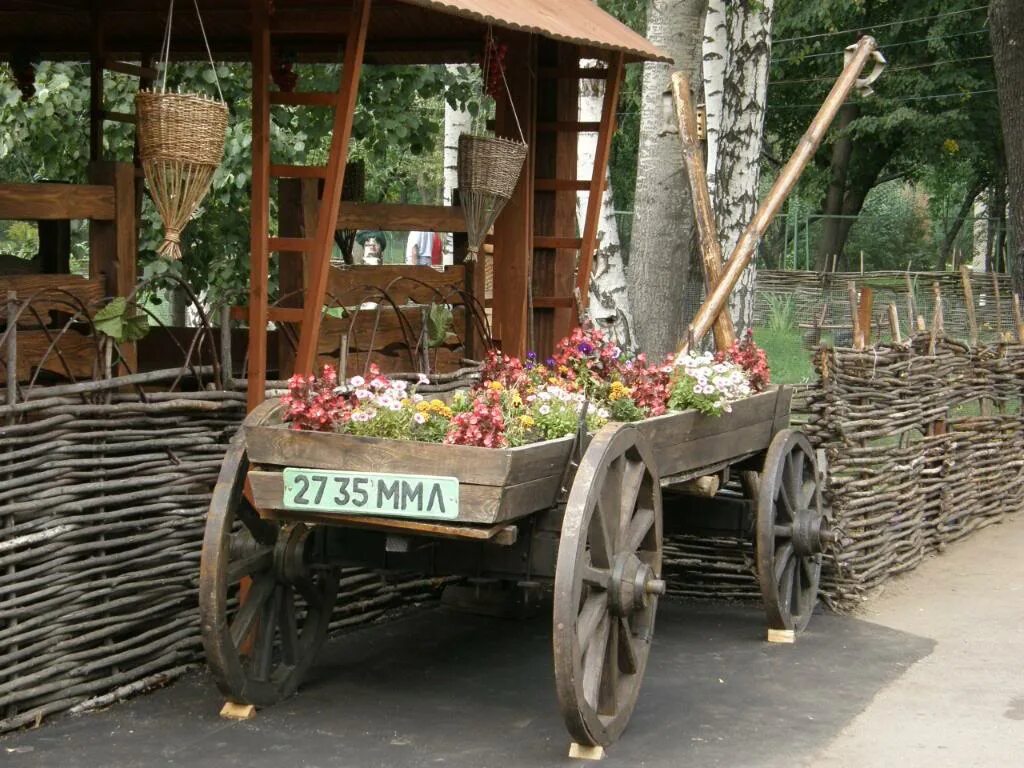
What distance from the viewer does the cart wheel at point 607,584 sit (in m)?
4.88

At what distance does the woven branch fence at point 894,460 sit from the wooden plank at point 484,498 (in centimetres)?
→ 301

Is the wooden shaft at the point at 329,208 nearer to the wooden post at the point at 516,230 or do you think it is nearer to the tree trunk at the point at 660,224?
the wooden post at the point at 516,230

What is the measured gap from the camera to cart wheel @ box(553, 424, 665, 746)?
4.88 m

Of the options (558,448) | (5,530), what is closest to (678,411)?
(558,448)

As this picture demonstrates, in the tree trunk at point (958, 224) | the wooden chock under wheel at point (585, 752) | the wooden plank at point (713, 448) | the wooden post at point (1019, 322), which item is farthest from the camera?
the tree trunk at point (958, 224)

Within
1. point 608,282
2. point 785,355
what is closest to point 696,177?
point 608,282

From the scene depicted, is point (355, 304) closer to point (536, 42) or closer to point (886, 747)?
point (536, 42)

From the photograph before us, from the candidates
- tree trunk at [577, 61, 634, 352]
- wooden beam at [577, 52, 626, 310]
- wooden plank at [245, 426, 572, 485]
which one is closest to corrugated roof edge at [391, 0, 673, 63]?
wooden beam at [577, 52, 626, 310]

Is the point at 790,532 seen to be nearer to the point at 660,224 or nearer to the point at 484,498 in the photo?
the point at 484,498

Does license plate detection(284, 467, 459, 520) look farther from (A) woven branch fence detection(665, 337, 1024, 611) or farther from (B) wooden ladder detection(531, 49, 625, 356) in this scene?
(B) wooden ladder detection(531, 49, 625, 356)

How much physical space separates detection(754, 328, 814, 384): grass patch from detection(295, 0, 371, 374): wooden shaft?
10.5m

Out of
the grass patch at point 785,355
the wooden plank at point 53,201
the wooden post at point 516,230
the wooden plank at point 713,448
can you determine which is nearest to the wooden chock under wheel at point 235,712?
the wooden plank at point 713,448

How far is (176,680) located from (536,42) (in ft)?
14.5

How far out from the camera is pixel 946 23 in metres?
29.0
